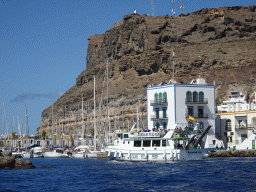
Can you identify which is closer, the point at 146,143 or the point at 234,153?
the point at 146,143

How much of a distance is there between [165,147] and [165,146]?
218 mm

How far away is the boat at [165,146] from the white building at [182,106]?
1621cm

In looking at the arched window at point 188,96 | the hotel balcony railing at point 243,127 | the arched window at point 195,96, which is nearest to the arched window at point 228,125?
the hotel balcony railing at point 243,127

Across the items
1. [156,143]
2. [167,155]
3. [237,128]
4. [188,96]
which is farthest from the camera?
[237,128]

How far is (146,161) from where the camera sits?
199 feet

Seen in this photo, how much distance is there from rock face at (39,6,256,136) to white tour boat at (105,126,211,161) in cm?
7851

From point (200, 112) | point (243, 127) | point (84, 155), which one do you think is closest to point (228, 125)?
point (243, 127)

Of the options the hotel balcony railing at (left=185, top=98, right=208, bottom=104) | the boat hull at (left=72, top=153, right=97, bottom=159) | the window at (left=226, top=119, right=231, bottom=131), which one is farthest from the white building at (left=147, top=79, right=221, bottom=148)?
the boat hull at (left=72, top=153, right=97, bottom=159)

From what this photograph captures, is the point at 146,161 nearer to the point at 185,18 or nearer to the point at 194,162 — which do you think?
the point at 194,162

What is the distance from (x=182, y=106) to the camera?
78.6 m

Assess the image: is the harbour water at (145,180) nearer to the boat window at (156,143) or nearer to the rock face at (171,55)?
the boat window at (156,143)

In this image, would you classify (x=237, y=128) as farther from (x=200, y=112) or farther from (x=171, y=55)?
(x=171, y=55)

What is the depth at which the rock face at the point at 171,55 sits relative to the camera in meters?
152

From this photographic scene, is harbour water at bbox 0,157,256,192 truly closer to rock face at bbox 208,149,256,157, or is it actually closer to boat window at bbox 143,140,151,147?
boat window at bbox 143,140,151,147
